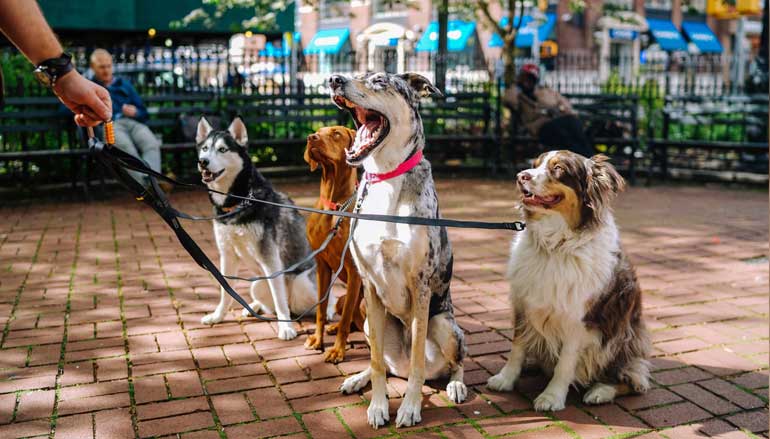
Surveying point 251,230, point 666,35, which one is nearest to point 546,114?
point 251,230

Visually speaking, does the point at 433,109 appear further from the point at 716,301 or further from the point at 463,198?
the point at 716,301

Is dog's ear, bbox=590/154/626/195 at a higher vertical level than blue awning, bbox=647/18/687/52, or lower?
lower

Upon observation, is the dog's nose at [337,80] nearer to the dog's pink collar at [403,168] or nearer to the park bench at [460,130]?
the dog's pink collar at [403,168]

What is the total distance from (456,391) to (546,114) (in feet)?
24.0

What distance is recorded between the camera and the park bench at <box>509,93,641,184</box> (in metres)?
11.4

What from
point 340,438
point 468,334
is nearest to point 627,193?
point 468,334

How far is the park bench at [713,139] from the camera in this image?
450 inches

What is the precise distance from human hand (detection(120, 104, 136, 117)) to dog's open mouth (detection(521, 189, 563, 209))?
7.17 meters

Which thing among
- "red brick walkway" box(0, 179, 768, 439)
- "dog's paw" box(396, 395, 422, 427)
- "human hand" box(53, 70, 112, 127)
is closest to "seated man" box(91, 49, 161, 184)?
"red brick walkway" box(0, 179, 768, 439)

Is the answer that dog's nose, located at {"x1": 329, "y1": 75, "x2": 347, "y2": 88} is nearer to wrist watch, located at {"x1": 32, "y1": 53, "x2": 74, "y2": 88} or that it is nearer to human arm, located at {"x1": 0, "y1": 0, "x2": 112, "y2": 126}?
human arm, located at {"x1": 0, "y1": 0, "x2": 112, "y2": 126}

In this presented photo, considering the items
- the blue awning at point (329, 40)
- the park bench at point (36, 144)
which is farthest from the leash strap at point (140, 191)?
the blue awning at point (329, 40)

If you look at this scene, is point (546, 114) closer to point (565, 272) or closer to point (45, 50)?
point (565, 272)

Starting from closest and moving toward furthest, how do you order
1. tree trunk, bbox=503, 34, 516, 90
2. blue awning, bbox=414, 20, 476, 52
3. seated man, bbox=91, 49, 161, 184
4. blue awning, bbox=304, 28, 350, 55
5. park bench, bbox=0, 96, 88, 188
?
seated man, bbox=91, 49, 161, 184 < park bench, bbox=0, 96, 88, 188 < tree trunk, bbox=503, 34, 516, 90 < blue awning, bbox=414, 20, 476, 52 < blue awning, bbox=304, 28, 350, 55

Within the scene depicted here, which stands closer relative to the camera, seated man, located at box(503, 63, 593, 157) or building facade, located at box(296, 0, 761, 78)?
seated man, located at box(503, 63, 593, 157)
